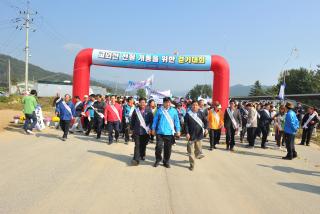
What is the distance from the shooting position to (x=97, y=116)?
13.9 meters

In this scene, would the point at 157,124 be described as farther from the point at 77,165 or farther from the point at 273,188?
the point at 273,188

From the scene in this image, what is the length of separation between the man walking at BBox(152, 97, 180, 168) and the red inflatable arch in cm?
864

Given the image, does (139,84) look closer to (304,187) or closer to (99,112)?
(99,112)

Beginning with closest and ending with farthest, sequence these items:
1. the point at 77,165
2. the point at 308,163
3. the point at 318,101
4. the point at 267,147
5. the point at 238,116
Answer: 1. the point at 77,165
2. the point at 308,163
3. the point at 238,116
4. the point at 267,147
5. the point at 318,101

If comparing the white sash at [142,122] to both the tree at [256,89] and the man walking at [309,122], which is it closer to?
the man walking at [309,122]

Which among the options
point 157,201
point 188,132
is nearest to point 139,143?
point 188,132

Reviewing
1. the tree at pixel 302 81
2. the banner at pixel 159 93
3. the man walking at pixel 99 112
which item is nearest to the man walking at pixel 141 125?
the man walking at pixel 99 112

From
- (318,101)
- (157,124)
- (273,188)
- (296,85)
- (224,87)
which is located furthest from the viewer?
(296,85)

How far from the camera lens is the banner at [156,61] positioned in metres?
17.5

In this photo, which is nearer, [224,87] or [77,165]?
[77,165]

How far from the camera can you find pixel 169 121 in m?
8.84

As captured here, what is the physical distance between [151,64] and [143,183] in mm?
11483

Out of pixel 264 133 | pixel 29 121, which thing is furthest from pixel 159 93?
pixel 29 121

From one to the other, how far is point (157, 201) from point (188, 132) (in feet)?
11.8
